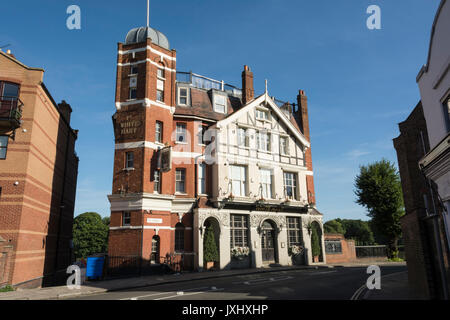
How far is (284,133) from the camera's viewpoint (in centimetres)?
3164

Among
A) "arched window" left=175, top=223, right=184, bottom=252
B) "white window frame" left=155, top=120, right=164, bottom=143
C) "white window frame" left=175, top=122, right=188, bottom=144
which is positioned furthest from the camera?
"white window frame" left=175, top=122, right=188, bottom=144

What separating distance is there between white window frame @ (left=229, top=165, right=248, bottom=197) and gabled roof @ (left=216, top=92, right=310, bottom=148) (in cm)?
419

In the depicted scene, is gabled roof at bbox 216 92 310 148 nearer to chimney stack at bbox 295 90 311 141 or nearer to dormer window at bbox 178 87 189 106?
chimney stack at bbox 295 90 311 141

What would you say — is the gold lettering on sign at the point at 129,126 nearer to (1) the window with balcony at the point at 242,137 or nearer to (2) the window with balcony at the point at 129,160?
(2) the window with balcony at the point at 129,160

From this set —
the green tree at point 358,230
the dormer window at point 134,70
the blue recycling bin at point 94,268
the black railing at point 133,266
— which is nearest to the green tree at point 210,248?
the black railing at point 133,266

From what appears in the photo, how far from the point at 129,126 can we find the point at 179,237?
9780 mm

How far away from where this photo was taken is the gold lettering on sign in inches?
957

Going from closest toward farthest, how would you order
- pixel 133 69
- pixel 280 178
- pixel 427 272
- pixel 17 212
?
pixel 427 272 → pixel 17 212 → pixel 133 69 → pixel 280 178

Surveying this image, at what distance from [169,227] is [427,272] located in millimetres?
17738

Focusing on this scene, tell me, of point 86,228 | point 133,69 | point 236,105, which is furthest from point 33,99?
point 86,228

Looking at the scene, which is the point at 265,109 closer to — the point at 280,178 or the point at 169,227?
the point at 280,178

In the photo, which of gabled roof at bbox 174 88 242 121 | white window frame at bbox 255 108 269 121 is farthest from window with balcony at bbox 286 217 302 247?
gabled roof at bbox 174 88 242 121

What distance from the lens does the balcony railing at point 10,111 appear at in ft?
58.8

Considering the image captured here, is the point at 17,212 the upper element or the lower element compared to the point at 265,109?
lower
